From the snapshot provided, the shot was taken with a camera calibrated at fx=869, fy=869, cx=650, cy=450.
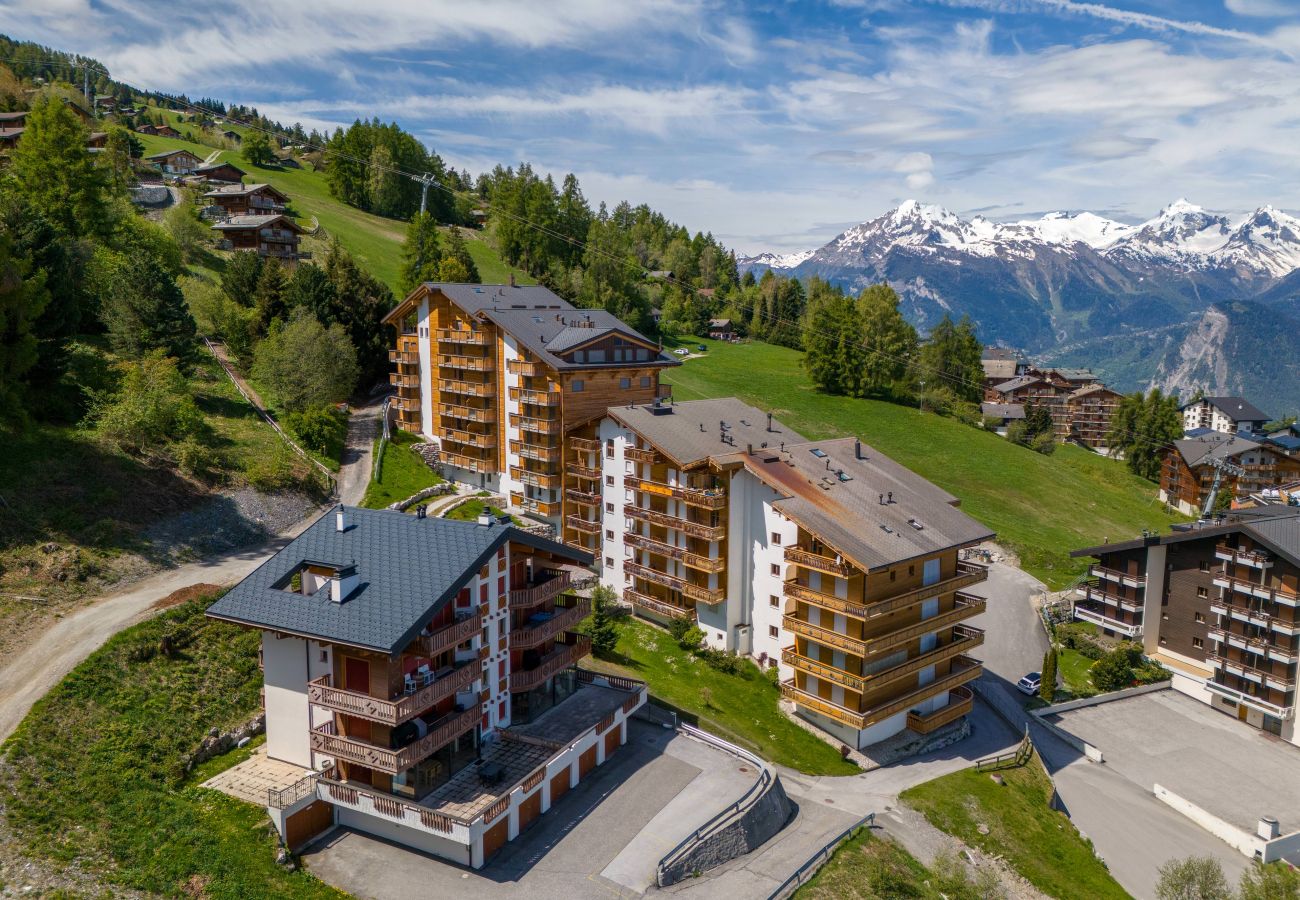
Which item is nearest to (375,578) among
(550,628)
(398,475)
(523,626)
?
(523,626)

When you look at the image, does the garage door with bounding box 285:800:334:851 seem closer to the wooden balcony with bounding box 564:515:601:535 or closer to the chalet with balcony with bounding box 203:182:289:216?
the wooden balcony with bounding box 564:515:601:535

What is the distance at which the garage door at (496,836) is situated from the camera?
104 feet

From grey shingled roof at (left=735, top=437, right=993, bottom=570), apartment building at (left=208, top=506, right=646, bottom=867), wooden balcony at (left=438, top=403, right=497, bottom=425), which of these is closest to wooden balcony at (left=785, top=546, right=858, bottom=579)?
grey shingled roof at (left=735, top=437, right=993, bottom=570)

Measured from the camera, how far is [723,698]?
48.2 meters

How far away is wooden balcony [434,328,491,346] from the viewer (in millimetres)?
68875

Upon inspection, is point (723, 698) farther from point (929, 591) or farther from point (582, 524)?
point (582, 524)

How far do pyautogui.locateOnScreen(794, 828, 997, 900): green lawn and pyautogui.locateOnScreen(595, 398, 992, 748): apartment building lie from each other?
350 inches

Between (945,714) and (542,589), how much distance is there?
25693mm

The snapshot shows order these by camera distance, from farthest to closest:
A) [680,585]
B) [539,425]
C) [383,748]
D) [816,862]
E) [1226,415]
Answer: [1226,415]
[539,425]
[680,585]
[816,862]
[383,748]

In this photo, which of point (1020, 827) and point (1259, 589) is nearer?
A: point (1020, 827)

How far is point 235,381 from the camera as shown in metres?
71.6

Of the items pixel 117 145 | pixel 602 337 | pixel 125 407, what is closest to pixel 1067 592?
pixel 602 337

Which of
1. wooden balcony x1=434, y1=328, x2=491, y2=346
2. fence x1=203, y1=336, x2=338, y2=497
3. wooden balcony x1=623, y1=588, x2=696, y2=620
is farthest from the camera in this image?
wooden balcony x1=434, y1=328, x2=491, y2=346

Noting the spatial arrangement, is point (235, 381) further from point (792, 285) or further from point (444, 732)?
point (792, 285)
